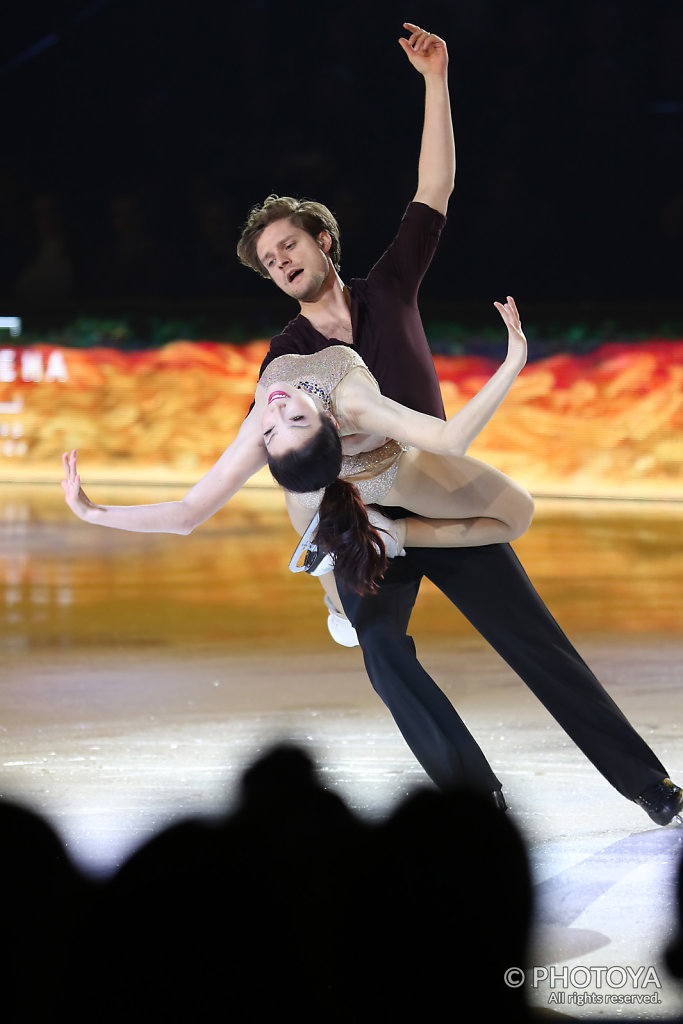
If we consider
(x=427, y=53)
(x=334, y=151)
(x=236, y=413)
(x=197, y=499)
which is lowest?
(x=236, y=413)

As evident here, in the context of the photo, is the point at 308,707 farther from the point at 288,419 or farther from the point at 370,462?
the point at 288,419

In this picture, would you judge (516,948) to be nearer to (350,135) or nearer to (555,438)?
(555,438)

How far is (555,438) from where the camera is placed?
332 inches

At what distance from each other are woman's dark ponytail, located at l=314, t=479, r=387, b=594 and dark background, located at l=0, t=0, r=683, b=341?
20.2 ft

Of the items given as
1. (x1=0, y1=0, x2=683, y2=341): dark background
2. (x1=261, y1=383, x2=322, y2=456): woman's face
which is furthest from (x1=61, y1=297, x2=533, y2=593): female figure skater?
(x1=0, y1=0, x2=683, y2=341): dark background

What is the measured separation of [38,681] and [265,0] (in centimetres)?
798

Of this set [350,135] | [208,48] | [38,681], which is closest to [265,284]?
[350,135]

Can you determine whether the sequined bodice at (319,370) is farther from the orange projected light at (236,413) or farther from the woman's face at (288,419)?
the orange projected light at (236,413)

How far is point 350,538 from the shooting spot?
2.52m

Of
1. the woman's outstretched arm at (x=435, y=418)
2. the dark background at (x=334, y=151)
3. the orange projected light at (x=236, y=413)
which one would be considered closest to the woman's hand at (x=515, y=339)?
the woman's outstretched arm at (x=435, y=418)

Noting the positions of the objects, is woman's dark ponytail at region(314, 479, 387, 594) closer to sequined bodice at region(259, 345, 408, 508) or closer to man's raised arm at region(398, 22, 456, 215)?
sequined bodice at region(259, 345, 408, 508)

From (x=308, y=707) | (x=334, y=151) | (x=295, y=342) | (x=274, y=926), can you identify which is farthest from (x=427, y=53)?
(x=334, y=151)

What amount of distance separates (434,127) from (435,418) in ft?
2.12

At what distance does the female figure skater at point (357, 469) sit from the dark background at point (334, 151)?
597cm
